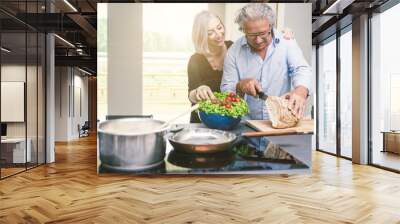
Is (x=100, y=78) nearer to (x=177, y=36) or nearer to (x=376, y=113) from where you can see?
(x=177, y=36)

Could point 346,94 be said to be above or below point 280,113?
above

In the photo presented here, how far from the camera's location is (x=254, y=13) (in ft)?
18.7

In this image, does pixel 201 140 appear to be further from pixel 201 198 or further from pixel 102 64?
pixel 102 64

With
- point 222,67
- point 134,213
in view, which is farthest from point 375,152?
point 134,213

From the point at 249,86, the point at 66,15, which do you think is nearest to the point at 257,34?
the point at 249,86

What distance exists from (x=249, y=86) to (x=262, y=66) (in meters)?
0.37

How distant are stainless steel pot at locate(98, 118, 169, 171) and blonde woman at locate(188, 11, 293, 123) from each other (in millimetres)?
780

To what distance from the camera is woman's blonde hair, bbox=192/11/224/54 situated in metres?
5.69

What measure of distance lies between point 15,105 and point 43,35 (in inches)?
59.3

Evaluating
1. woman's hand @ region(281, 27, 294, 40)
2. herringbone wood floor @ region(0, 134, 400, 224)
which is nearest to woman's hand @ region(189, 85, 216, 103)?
herringbone wood floor @ region(0, 134, 400, 224)

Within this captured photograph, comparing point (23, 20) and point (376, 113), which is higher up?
point (23, 20)

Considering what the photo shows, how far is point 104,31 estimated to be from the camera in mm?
5613

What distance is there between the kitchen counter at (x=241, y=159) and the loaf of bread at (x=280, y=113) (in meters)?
0.20

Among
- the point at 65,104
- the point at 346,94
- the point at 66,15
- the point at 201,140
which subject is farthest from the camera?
the point at 65,104
